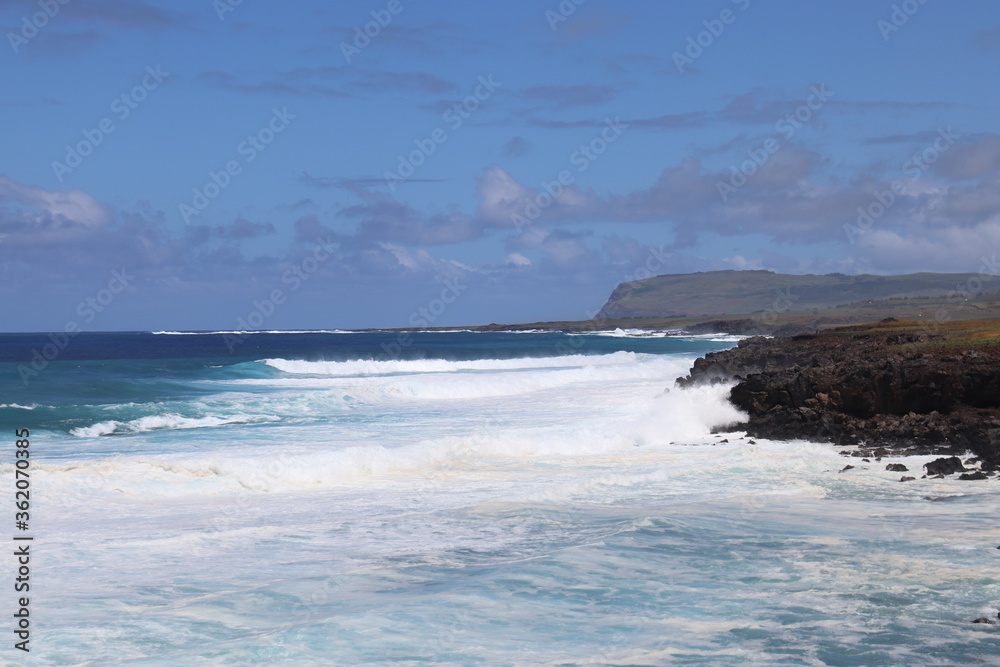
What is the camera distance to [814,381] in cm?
2288

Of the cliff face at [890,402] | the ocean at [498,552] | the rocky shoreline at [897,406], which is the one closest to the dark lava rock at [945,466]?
the rocky shoreline at [897,406]

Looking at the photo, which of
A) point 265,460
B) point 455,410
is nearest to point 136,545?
point 265,460

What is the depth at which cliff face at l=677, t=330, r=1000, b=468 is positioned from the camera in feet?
62.9

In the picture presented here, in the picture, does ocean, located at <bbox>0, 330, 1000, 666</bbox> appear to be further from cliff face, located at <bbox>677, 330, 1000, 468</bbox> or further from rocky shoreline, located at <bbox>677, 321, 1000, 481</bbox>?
cliff face, located at <bbox>677, 330, 1000, 468</bbox>

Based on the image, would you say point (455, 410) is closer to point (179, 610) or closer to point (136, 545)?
point (136, 545)

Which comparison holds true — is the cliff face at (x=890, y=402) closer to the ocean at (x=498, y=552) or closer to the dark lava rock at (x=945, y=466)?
the ocean at (x=498, y=552)

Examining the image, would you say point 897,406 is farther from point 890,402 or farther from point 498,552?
point 498,552

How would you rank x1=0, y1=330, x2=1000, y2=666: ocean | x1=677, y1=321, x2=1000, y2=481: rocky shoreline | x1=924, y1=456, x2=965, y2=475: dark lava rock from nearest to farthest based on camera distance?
x1=0, y1=330, x2=1000, y2=666: ocean < x1=924, y1=456, x2=965, y2=475: dark lava rock < x1=677, y1=321, x2=1000, y2=481: rocky shoreline

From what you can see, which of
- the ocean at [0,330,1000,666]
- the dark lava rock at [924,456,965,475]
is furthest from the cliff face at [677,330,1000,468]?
the dark lava rock at [924,456,965,475]

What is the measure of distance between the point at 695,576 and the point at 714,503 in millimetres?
4147

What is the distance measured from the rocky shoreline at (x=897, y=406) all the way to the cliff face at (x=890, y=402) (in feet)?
0.07

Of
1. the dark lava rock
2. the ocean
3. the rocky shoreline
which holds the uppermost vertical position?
the rocky shoreline

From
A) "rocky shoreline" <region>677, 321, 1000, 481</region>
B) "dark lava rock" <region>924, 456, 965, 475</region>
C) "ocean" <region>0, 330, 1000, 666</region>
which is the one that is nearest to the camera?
"ocean" <region>0, 330, 1000, 666</region>

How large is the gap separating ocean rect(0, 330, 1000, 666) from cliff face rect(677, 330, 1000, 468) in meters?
1.14
